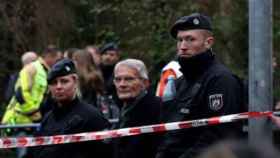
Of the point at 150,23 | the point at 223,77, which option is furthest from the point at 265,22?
the point at 150,23

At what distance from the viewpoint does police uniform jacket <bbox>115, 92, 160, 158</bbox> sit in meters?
5.89

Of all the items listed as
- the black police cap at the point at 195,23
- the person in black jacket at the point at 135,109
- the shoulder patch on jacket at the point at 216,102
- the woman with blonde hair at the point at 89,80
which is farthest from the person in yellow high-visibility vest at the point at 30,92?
the shoulder patch on jacket at the point at 216,102

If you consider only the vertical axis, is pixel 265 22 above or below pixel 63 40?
above

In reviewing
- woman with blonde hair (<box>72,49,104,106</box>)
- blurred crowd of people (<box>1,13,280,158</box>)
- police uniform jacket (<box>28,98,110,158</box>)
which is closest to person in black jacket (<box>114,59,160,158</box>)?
blurred crowd of people (<box>1,13,280,158</box>)

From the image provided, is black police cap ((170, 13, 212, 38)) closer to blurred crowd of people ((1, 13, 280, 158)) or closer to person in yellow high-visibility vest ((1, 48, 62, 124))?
blurred crowd of people ((1, 13, 280, 158))

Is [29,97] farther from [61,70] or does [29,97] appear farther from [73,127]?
[73,127]

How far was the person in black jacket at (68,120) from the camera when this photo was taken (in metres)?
6.16

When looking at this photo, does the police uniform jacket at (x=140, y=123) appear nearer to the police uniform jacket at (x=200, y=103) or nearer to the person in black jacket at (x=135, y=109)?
the person in black jacket at (x=135, y=109)

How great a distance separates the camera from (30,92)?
37.4 feet

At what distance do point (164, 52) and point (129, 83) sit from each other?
817 cm

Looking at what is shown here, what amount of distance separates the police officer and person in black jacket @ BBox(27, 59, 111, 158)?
0.86 m

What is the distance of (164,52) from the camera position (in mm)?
14344

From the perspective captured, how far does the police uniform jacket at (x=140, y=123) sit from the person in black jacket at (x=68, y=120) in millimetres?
268

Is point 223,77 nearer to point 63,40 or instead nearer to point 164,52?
point 164,52
